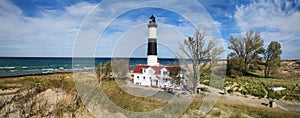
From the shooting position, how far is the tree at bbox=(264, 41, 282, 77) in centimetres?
2305

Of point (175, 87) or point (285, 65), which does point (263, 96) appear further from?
point (285, 65)

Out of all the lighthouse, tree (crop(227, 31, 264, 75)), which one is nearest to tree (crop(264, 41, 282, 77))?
tree (crop(227, 31, 264, 75))

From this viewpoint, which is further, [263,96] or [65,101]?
[263,96]

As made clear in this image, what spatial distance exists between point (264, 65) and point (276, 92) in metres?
12.3

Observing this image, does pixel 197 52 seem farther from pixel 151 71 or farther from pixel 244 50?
pixel 244 50

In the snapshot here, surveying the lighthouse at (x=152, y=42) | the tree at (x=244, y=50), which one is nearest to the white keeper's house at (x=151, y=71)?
the lighthouse at (x=152, y=42)

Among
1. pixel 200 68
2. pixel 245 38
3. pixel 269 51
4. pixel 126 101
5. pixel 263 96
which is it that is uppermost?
pixel 245 38

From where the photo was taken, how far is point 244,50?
2431cm

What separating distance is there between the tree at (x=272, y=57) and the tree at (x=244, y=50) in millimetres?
957

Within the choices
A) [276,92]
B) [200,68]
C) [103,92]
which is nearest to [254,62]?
[276,92]

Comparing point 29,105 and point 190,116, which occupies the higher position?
point 29,105

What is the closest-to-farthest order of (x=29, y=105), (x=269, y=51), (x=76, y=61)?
(x=76, y=61) → (x=29, y=105) → (x=269, y=51)

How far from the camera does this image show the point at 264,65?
25781 millimetres

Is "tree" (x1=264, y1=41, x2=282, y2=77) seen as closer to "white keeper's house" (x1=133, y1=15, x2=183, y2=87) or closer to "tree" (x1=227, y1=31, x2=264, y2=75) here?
"tree" (x1=227, y1=31, x2=264, y2=75)
